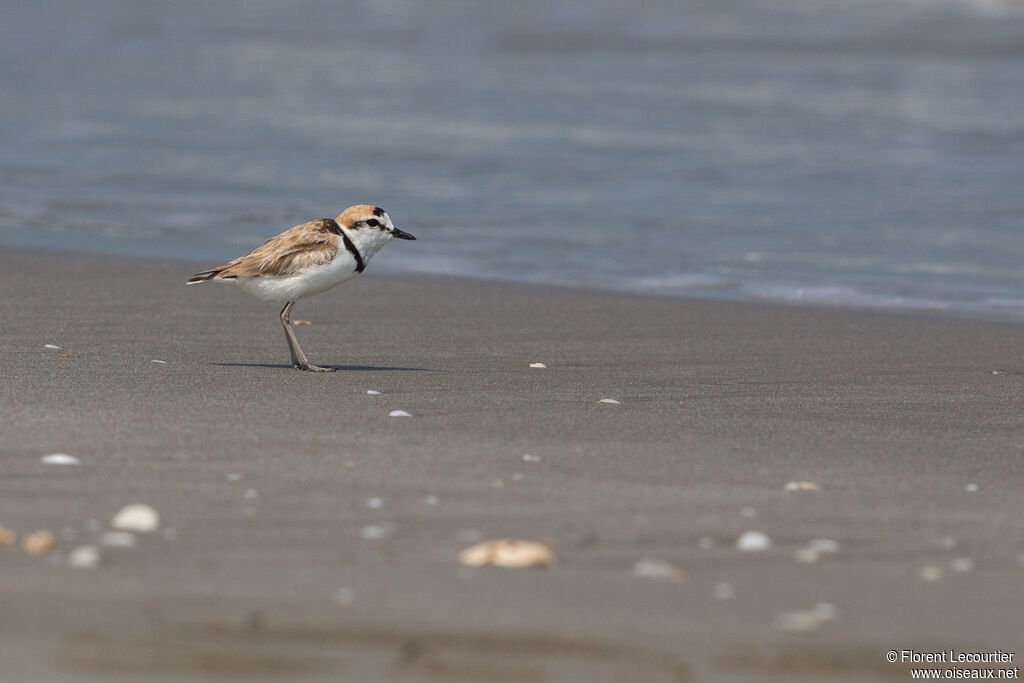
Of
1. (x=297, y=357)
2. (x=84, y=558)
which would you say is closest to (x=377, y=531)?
(x=84, y=558)

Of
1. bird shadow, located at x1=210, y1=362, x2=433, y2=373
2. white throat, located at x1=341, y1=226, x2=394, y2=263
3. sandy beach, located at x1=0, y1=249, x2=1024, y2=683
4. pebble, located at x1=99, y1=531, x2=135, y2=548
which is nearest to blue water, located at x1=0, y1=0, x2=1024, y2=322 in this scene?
sandy beach, located at x1=0, y1=249, x2=1024, y2=683

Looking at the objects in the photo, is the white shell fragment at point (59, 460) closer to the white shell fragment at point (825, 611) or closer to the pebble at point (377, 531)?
the pebble at point (377, 531)

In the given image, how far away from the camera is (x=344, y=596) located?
344 centimetres

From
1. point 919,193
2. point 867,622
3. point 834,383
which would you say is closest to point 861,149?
point 919,193

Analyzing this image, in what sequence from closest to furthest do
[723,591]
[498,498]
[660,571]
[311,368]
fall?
[723,591] < [660,571] < [498,498] < [311,368]

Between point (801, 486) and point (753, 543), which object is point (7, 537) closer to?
point (753, 543)

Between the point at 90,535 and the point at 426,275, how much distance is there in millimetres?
6073

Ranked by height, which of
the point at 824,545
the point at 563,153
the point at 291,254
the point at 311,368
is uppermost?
the point at 563,153

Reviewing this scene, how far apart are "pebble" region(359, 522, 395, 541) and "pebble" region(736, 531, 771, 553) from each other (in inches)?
35.5

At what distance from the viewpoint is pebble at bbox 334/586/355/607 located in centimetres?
340

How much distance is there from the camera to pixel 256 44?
29.0m

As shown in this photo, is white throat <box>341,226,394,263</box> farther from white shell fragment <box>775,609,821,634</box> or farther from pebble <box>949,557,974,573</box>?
white shell fragment <box>775,609,821,634</box>

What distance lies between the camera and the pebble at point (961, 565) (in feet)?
12.4

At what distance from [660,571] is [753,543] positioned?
0.36m
